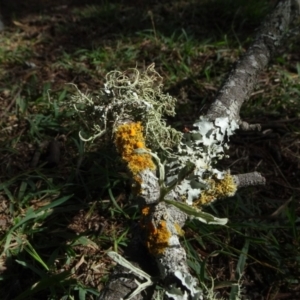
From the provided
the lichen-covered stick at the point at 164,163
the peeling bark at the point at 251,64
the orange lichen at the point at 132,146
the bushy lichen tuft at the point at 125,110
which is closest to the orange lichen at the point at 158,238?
the lichen-covered stick at the point at 164,163

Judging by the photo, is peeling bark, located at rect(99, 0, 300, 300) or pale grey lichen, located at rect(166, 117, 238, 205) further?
pale grey lichen, located at rect(166, 117, 238, 205)

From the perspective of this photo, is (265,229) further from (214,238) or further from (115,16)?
(115,16)

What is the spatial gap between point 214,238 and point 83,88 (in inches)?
42.5

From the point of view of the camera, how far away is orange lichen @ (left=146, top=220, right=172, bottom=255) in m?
1.29

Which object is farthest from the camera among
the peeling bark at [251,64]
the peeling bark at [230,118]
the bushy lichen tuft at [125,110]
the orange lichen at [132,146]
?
the peeling bark at [251,64]

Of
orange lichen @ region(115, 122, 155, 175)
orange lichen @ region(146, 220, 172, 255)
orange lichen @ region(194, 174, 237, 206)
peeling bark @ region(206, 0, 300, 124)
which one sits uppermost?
orange lichen @ region(115, 122, 155, 175)

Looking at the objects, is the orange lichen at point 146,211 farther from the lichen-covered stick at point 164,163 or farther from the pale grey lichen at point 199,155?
the pale grey lichen at point 199,155

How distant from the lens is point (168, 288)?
1.24 m

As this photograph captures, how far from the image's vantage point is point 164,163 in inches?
58.9

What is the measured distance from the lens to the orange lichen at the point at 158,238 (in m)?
1.29

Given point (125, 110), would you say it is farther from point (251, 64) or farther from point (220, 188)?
point (251, 64)

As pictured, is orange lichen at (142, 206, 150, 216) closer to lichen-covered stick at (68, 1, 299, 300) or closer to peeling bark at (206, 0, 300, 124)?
lichen-covered stick at (68, 1, 299, 300)

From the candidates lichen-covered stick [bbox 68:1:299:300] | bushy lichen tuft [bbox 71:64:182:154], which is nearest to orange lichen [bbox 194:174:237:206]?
lichen-covered stick [bbox 68:1:299:300]

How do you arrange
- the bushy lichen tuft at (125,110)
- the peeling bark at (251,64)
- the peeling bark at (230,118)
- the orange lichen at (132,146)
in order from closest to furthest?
A: 1. the peeling bark at (230,118)
2. the orange lichen at (132,146)
3. the bushy lichen tuft at (125,110)
4. the peeling bark at (251,64)
